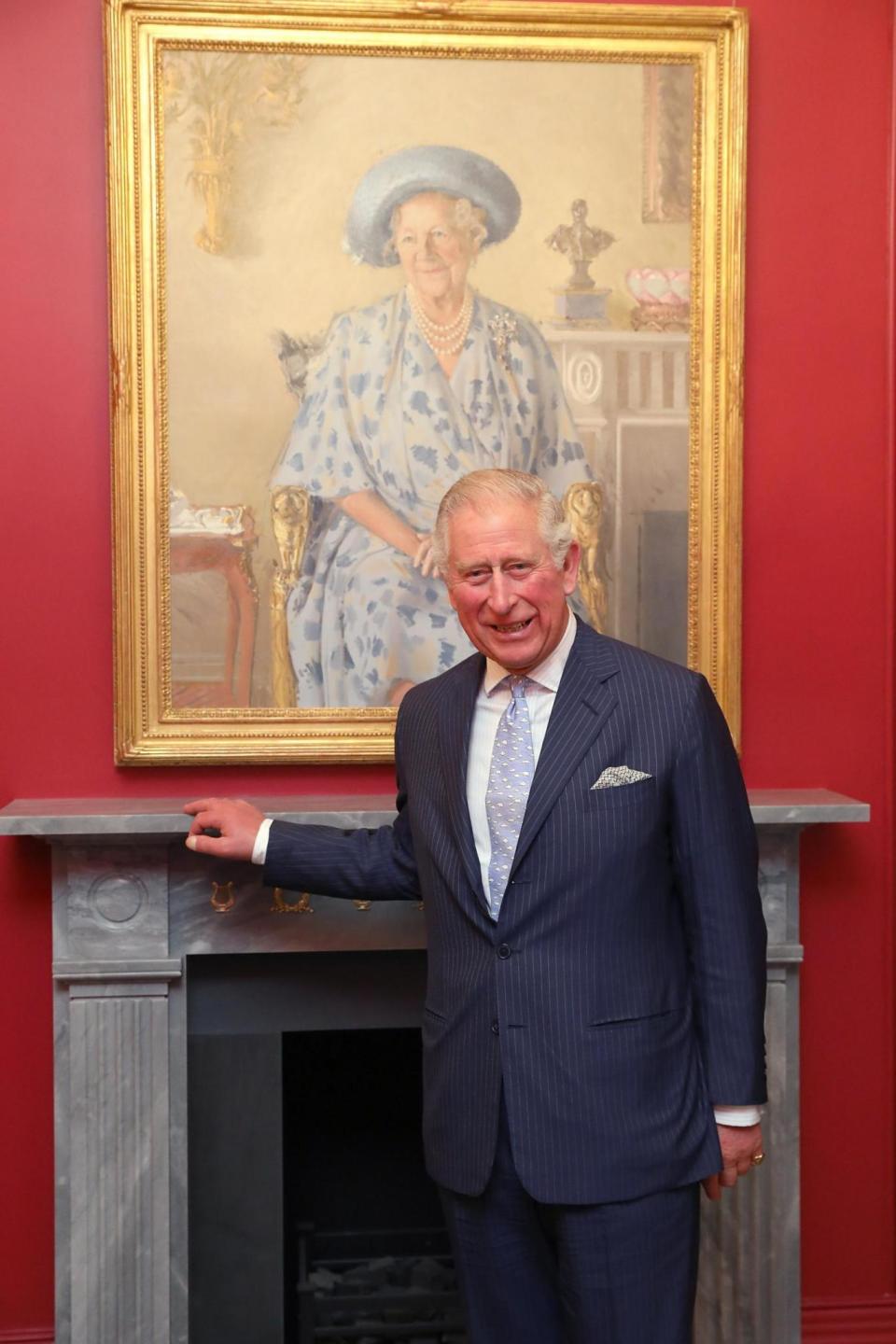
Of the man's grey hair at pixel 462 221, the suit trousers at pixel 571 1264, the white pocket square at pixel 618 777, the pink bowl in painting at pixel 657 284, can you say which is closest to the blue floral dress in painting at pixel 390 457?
the man's grey hair at pixel 462 221

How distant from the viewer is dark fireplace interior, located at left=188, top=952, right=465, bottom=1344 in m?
3.05

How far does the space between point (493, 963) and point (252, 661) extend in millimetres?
1189

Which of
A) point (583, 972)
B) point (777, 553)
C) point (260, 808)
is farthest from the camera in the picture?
point (777, 553)

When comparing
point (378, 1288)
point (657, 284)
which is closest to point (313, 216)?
point (657, 284)

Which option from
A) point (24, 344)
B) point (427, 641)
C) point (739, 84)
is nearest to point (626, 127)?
point (739, 84)

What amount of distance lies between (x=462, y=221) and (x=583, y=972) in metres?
1.80

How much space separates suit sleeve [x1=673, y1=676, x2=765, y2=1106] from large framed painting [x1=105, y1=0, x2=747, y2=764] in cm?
109

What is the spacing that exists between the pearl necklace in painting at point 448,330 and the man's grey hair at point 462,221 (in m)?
0.12

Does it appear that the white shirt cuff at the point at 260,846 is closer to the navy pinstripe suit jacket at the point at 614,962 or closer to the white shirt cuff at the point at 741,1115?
the navy pinstripe suit jacket at the point at 614,962

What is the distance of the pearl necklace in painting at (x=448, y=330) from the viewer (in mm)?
3076

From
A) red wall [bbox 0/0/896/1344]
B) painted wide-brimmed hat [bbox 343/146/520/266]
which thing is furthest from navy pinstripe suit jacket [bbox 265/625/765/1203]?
painted wide-brimmed hat [bbox 343/146/520/266]

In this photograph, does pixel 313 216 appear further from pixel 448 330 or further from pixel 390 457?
pixel 390 457

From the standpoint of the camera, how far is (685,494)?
10.3ft

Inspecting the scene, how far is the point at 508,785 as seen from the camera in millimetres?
2148
